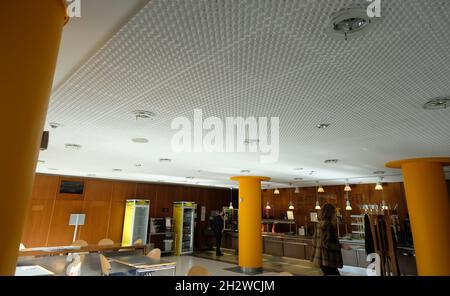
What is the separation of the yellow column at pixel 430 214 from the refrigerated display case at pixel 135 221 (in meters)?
7.95

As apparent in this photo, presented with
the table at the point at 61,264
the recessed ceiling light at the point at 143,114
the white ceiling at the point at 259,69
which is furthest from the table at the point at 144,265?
the recessed ceiling light at the point at 143,114

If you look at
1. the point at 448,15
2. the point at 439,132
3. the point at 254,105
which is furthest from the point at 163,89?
the point at 439,132

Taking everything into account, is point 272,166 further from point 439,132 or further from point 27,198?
point 27,198

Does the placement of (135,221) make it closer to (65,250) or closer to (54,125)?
(65,250)

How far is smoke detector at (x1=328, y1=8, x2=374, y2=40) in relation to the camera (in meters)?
1.28

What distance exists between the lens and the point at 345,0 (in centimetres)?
121

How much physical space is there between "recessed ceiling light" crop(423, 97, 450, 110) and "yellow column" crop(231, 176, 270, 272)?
514 cm

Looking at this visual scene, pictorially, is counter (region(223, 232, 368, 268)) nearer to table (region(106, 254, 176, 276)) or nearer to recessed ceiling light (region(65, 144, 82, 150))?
table (region(106, 254, 176, 276))

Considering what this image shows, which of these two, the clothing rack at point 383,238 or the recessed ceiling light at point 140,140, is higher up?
the recessed ceiling light at point 140,140

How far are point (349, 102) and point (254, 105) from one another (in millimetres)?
826

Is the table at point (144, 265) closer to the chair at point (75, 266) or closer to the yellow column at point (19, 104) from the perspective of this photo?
the chair at point (75, 266)

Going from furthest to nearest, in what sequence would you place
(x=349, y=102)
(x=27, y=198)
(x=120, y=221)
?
1. (x=120, y=221)
2. (x=349, y=102)
3. (x=27, y=198)

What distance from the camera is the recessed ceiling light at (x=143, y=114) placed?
2639 mm

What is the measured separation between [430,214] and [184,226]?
8.18 meters
